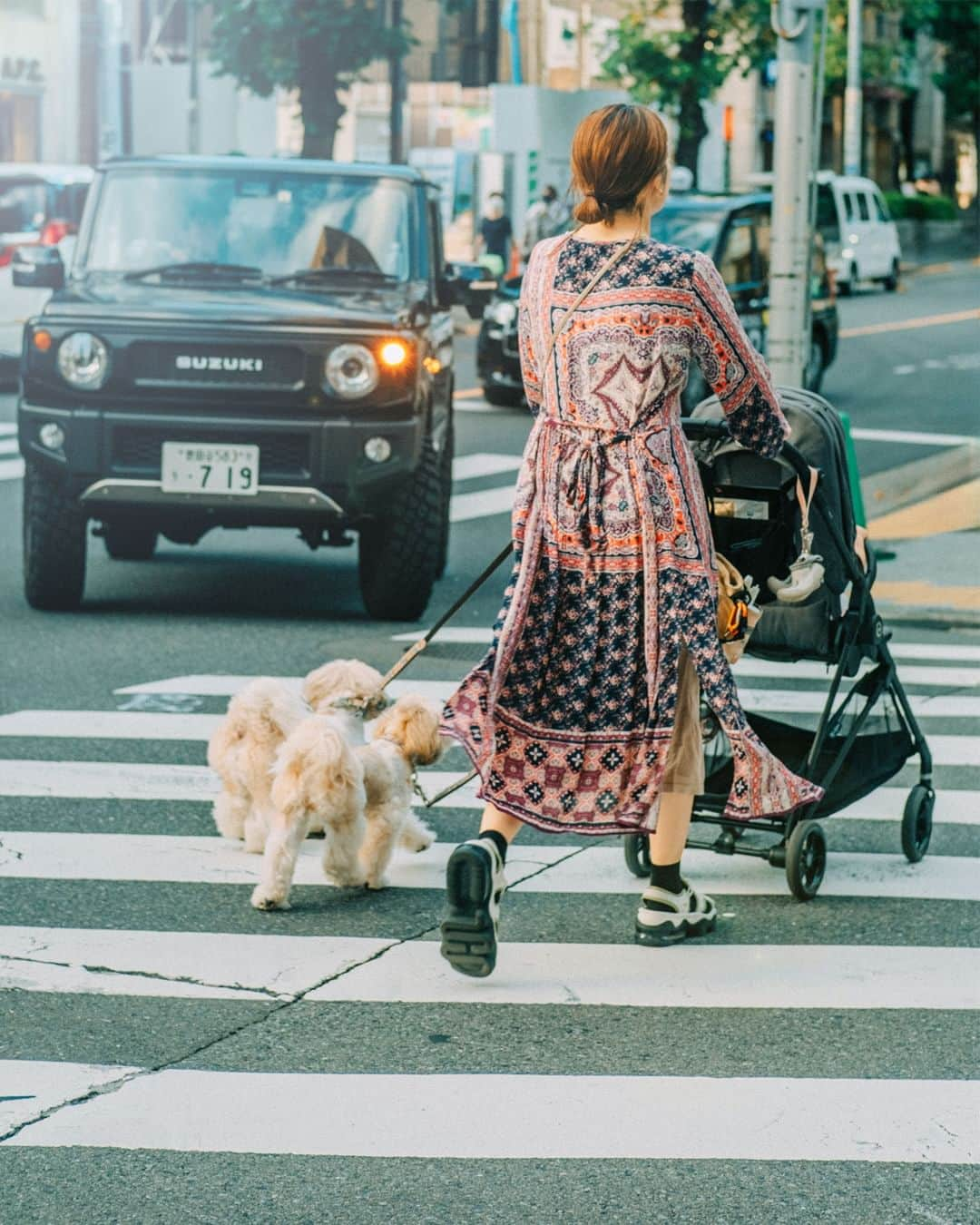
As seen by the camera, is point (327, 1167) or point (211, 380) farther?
point (211, 380)

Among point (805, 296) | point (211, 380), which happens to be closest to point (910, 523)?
point (805, 296)

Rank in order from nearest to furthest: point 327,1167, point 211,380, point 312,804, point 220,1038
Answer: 1. point 327,1167
2. point 220,1038
3. point 312,804
4. point 211,380

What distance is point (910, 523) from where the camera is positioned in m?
14.0

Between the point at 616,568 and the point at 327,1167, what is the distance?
157 cm

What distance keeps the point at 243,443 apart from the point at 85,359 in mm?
768

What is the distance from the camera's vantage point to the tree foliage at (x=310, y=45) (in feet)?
127

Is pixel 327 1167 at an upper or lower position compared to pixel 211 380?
lower

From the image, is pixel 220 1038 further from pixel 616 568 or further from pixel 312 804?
pixel 616 568

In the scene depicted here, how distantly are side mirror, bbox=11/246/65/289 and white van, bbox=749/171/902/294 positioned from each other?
28.7m

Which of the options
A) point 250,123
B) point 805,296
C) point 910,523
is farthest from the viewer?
point 250,123

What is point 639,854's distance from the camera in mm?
5695

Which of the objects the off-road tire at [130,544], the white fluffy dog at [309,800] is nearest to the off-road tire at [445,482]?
the off-road tire at [130,544]

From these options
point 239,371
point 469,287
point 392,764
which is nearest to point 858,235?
point 469,287

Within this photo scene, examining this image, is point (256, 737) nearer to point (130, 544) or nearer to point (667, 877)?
point (667, 877)
